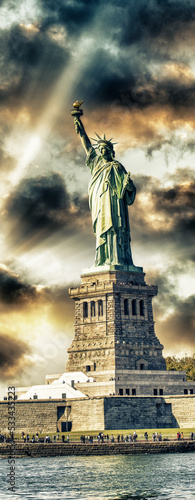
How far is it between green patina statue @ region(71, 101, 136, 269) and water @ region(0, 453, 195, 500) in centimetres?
2680

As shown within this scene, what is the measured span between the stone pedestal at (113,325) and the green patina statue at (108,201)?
82.5 inches

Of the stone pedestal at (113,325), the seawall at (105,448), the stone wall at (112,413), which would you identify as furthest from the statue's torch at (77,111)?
the seawall at (105,448)

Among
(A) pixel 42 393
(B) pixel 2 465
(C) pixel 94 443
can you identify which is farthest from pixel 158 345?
(B) pixel 2 465

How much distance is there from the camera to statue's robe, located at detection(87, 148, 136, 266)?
9600 centimetres

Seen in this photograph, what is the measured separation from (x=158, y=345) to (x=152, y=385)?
20.6ft

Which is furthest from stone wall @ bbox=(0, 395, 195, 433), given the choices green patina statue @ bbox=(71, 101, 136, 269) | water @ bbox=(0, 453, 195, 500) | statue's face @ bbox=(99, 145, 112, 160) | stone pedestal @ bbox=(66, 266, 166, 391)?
statue's face @ bbox=(99, 145, 112, 160)

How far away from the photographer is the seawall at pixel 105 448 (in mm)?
75188

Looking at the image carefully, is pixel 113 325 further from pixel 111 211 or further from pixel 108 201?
pixel 108 201

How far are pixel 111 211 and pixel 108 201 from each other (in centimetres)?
104

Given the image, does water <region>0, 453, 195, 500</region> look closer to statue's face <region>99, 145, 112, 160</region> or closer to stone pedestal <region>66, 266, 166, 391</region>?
stone pedestal <region>66, 266, 166, 391</region>

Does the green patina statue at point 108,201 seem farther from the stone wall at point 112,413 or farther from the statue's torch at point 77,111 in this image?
the stone wall at point 112,413

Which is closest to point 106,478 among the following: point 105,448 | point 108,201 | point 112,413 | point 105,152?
point 105,448

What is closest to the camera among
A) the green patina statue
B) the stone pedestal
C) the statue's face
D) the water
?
the water

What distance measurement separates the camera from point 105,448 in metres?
75.6
